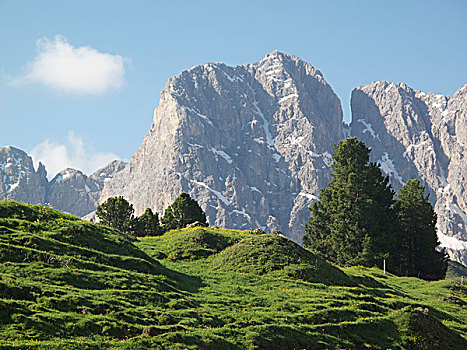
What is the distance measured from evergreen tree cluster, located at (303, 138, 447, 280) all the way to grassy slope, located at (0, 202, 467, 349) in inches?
1178

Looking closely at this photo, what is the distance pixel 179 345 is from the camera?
24.5 m

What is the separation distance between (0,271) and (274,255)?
2594 centimetres

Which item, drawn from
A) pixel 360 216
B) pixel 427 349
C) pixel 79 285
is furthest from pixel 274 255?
pixel 360 216

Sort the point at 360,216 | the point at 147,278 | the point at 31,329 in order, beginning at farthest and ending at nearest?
the point at 360,216, the point at 147,278, the point at 31,329

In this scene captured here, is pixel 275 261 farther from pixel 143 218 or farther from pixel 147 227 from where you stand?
pixel 143 218

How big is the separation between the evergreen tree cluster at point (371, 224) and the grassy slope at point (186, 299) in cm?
2992

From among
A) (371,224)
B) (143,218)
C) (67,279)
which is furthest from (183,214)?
(67,279)

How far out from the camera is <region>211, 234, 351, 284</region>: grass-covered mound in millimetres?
44719

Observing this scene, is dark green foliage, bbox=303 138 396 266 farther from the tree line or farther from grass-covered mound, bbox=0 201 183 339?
grass-covered mound, bbox=0 201 183 339

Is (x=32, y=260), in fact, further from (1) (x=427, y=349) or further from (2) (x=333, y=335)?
(1) (x=427, y=349)

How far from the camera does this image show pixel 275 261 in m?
46.5

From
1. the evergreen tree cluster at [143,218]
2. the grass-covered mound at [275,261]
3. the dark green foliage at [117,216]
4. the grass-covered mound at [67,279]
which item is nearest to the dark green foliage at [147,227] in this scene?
the evergreen tree cluster at [143,218]

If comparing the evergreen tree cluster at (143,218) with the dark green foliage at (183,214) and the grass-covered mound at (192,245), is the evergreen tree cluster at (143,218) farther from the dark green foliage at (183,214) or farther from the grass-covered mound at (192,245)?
the grass-covered mound at (192,245)

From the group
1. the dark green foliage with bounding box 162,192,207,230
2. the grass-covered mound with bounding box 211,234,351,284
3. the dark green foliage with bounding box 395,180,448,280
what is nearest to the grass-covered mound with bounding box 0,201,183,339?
the grass-covered mound with bounding box 211,234,351,284
